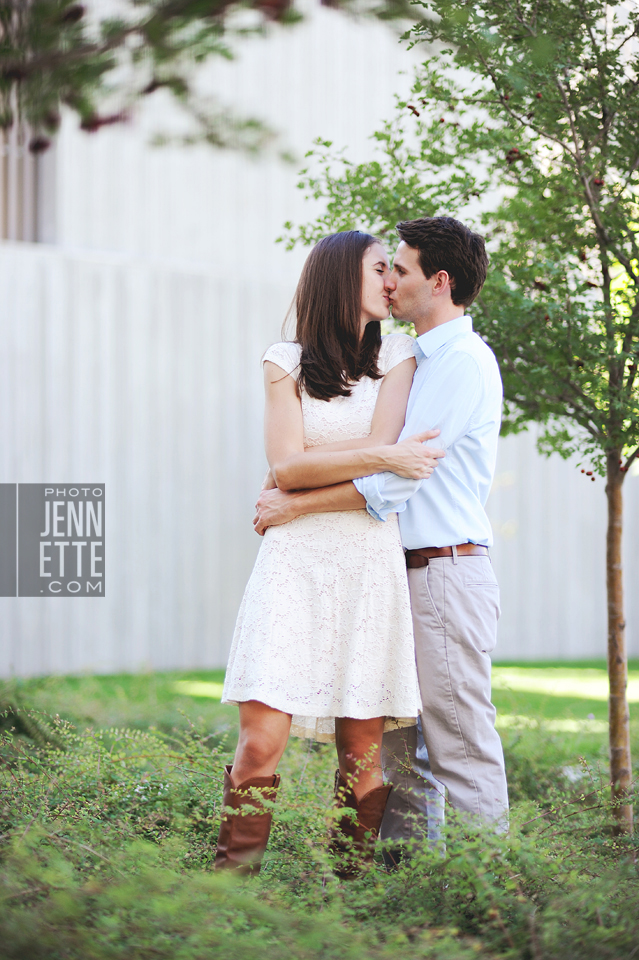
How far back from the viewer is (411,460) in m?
2.39

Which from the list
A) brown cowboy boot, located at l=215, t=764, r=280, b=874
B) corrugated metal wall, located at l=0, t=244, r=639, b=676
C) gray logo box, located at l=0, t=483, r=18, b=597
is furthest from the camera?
corrugated metal wall, located at l=0, t=244, r=639, b=676

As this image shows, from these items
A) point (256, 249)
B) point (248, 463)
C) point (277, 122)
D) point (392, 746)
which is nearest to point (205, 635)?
point (248, 463)

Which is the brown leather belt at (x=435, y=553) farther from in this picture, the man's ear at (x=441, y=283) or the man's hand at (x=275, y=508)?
the man's ear at (x=441, y=283)

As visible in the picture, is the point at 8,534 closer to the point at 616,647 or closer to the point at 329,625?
the point at 616,647

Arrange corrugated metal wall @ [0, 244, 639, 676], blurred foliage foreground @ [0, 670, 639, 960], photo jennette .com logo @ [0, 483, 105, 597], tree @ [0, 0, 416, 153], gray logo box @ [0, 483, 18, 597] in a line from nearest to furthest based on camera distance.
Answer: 1. tree @ [0, 0, 416, 153]
2. blurred foliage foreground @ [0, 670, 639, 960]
3. photo jennette .com logo @ [0, 483, 105, 597]
4. gray logo box @ [0, 483, 18, 597]
5. corrugated metal wall @ [0, 244, 639, 676]

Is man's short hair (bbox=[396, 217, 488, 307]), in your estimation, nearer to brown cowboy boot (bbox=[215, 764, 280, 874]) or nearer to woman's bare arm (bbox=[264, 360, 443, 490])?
woman's bare arm (bbox=[264, 360, 443, 490])

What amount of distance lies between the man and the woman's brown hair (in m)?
0.14

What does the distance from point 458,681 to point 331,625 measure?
0.38 metres

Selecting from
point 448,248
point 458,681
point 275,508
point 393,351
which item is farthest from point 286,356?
point 458,681

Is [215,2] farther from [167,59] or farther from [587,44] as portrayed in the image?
[587,44]

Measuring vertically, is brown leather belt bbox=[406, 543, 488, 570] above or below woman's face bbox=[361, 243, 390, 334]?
below

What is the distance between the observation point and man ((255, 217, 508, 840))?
8.14 ft

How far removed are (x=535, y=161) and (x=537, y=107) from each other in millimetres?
308

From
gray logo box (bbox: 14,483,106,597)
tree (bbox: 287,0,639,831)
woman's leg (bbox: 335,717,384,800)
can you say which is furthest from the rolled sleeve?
gray logo box (bbox: 14,483,106,597)
